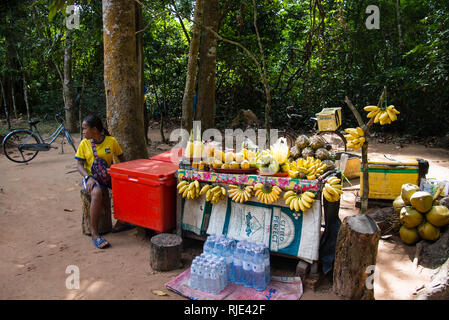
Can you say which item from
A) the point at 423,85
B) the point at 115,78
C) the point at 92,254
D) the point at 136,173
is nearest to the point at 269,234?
the point at 136,173

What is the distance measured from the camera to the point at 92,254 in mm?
3650

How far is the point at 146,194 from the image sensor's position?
365 cm

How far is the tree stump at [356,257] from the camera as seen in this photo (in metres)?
2.65

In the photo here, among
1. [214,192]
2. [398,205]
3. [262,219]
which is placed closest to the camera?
[262,219]

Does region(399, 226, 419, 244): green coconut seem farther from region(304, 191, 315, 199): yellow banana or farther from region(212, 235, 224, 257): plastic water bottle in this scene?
region(212, 235, 224, 257): plastic water bottle

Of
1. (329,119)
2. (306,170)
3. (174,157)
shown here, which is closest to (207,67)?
(329,119)

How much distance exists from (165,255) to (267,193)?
4.02ft

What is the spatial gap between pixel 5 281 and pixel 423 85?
33.2 feet

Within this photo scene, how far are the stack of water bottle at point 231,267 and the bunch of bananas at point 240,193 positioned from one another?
434mm

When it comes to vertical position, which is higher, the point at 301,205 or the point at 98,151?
the point at 98,151

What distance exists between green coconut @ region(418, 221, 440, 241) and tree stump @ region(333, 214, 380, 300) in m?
1.24

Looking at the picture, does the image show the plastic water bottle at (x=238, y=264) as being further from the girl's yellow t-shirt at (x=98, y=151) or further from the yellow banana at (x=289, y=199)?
the girl's yellow t-shirt at (x=98, y=151)

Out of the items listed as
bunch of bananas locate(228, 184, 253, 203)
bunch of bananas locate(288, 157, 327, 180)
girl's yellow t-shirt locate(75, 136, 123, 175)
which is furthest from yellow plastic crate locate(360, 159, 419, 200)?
girl's yellow t-shirt locate(75, 136, 123, 175)

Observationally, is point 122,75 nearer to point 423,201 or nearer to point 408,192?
point 408,192
